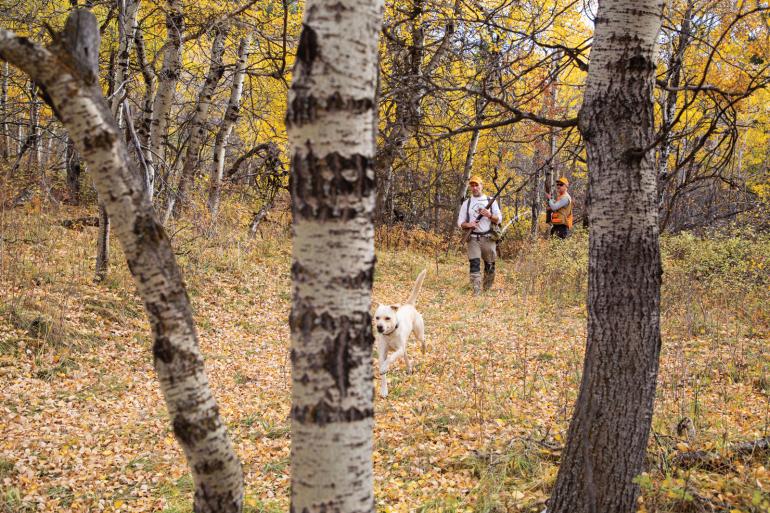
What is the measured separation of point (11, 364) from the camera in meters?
6.14

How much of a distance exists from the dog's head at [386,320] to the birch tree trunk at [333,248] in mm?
4426

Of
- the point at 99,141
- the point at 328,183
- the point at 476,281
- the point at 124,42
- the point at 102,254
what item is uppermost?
the point at 124,42

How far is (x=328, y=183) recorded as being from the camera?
1752mm

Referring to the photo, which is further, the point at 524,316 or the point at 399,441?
the point at 524,316

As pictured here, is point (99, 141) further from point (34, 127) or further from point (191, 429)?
point (34, 127)

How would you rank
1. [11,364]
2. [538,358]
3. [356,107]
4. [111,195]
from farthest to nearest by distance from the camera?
1. [538,358]
2. [11,364]
3. [111,195]
4. [356,107]

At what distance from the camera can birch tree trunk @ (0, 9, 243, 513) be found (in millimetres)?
1906

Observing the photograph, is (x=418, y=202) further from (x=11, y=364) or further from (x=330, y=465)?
(x=330, y=465)

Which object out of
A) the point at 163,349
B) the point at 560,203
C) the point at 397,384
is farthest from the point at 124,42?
the point at 560,203

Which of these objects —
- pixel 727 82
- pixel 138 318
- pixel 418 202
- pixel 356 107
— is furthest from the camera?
pixel 418 202

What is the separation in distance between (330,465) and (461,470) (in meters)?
2.74

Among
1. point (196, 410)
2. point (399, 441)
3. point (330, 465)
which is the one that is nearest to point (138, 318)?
point (399, 441)

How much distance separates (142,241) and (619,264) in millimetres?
2305

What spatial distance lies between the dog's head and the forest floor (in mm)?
706
